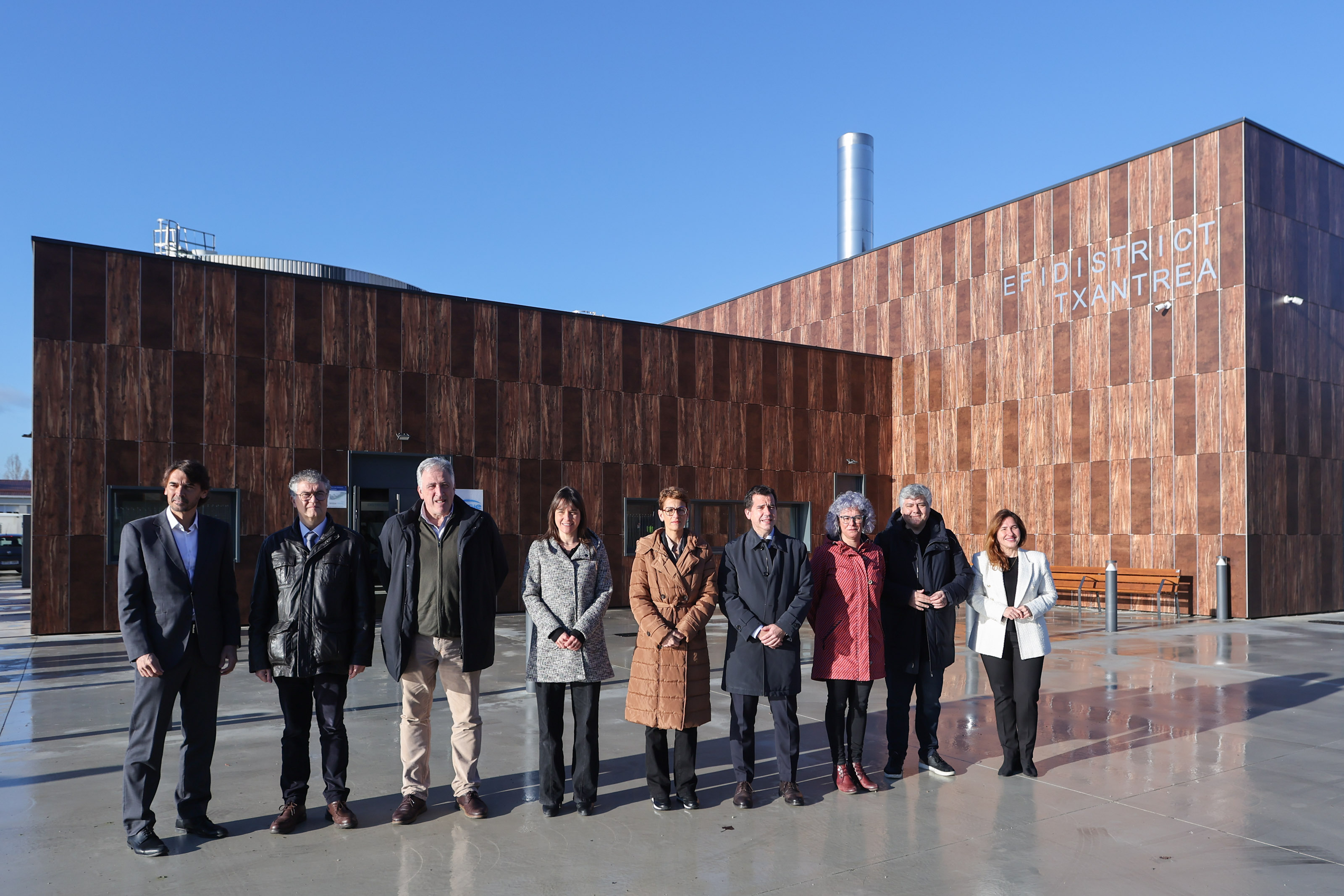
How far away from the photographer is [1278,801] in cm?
537

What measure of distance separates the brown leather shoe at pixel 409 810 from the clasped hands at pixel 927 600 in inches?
119

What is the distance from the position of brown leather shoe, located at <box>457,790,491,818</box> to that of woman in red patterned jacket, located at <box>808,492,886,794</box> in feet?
6.40

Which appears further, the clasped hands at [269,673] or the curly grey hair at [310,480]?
the curly grey hair at [310,480]

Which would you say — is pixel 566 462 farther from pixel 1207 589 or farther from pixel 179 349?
pixel 1207 589

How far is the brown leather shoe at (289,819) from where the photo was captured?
4777 mm

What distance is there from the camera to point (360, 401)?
15.9 metres

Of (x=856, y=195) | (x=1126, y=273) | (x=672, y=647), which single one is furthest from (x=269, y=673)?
(x=856, y=195)

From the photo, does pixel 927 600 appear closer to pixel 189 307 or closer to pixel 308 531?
pixel 308 531

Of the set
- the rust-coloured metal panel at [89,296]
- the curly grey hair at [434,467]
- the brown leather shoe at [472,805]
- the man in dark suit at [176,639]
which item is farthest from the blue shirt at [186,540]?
the rust-coloured metal panel at [89,296]

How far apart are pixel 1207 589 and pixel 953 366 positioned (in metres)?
7.05

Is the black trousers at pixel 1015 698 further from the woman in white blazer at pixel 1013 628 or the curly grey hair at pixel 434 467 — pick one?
the curly grey hair at pixel 434 467

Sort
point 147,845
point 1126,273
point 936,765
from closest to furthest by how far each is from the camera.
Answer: point 147,845
point 936,765
point 1126,273

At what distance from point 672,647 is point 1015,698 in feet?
7.65

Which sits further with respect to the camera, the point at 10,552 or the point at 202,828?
the point at 10,552
